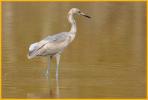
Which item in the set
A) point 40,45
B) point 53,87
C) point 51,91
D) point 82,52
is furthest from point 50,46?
point 82,52

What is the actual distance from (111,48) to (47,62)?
2111 millimetres

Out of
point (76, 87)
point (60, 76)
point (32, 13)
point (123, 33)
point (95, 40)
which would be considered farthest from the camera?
point (32, 13)

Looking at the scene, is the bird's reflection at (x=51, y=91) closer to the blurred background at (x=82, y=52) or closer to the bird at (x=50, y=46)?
the blurred background at (x=82, y=52)

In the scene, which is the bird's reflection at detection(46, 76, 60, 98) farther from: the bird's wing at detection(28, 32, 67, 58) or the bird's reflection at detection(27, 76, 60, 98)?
the bird's wing at detection(28, 32, 67, 58)

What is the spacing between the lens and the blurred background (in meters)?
12.1

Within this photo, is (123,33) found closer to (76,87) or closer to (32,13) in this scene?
(32,13)

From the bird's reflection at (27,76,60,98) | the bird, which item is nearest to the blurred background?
the bird's reflection at (27,76,60,98)

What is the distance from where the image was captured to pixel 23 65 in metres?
14.2

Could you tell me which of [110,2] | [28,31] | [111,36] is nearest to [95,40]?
[111,36]

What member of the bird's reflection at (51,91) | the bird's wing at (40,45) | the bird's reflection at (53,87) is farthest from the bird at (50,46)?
the bird's reflection at (51,91)

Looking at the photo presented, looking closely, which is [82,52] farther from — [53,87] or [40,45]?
[53,87]

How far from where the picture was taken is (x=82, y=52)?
15.7 m

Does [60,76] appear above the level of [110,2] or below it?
below

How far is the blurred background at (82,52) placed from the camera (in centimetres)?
1210
